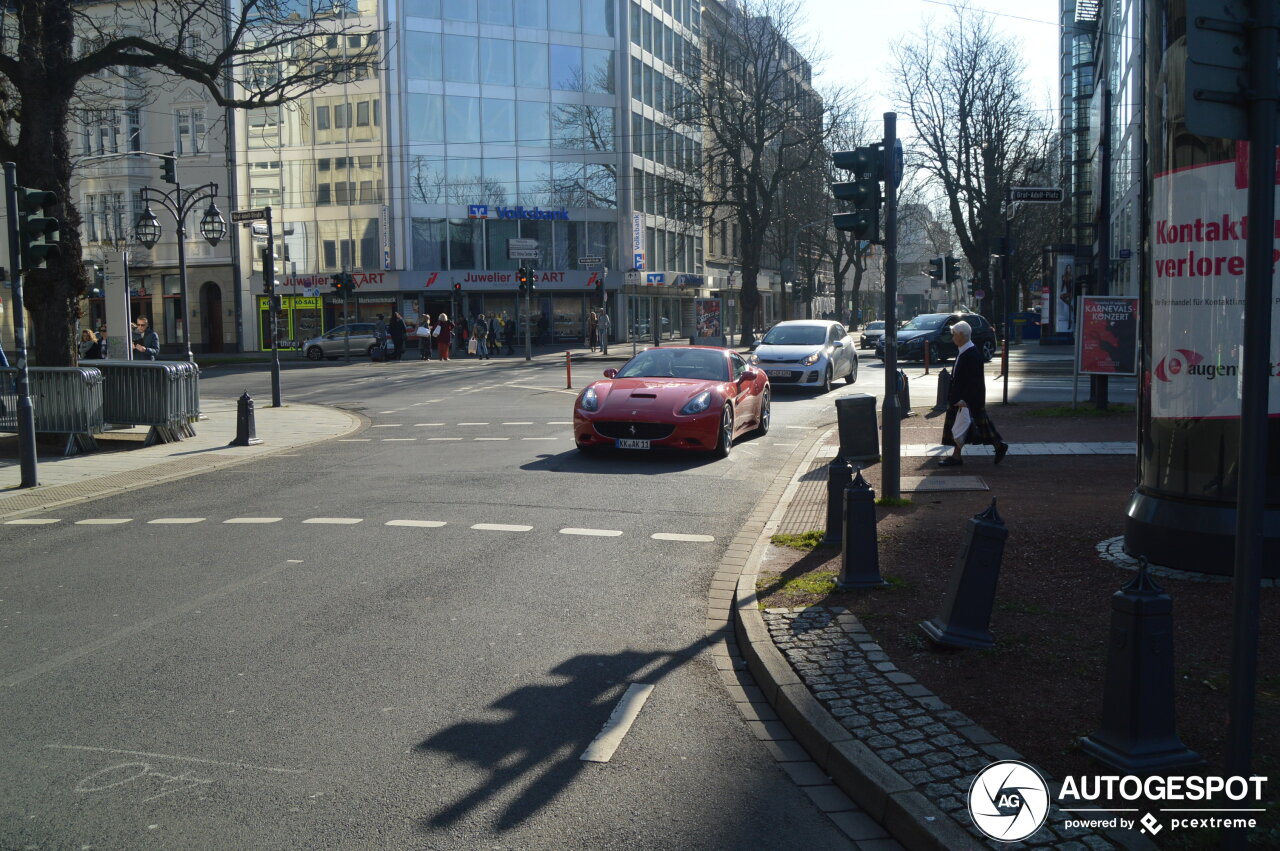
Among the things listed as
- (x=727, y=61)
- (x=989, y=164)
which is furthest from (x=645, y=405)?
(x=989, y=164)

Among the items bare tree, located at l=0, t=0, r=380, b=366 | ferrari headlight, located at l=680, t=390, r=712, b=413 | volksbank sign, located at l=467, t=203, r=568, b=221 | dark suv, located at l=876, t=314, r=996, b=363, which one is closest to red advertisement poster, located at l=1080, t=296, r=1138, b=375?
ferrari headlight, located at l=680, t=390, r=712, b=413

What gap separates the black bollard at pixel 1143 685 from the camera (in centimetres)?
405

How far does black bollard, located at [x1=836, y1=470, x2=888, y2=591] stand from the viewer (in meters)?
7.08

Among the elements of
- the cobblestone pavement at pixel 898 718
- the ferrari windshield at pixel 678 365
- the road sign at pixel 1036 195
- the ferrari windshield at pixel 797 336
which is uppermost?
the road sign at pixel 1036 195

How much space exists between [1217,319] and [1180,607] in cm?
188

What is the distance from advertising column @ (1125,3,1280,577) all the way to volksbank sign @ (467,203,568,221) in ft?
164

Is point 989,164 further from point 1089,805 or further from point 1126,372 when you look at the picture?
point 1089,805

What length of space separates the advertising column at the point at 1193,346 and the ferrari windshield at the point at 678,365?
27.1ft

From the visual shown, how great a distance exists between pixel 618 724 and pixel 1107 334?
14662mm

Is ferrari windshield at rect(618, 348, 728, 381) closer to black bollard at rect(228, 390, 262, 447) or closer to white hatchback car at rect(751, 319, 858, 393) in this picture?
black bollard at rect(228, 390, 262, 447)

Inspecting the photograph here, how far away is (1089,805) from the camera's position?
3.94 metres

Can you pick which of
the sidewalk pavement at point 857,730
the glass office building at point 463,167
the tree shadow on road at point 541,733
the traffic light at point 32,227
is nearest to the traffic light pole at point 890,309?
the sidewalk pavement at point 857,730

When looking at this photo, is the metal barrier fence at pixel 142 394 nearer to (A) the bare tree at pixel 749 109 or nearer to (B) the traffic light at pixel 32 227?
(B) the traffic light at pixel 32 227

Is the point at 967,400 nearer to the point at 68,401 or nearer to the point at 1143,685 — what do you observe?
the point at 1143,685
